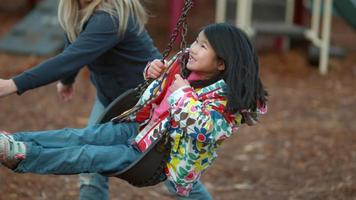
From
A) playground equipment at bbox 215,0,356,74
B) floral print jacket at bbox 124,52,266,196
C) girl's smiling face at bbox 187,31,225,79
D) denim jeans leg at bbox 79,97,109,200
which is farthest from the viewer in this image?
playground equipment at bbox 215,0,356,74

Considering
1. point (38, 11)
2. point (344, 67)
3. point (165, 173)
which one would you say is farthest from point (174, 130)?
point (38, 11)

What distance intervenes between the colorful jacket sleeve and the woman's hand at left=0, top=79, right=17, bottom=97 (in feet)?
2.30

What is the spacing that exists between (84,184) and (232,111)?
126 centimetres

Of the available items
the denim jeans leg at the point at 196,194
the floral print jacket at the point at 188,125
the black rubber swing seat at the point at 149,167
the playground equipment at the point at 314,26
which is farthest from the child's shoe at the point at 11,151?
the playground equipment at the point at 314,26

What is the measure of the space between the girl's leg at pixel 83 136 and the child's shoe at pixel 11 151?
60 mm

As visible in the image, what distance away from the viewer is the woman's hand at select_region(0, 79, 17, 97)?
10.3ft

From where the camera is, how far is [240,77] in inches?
120

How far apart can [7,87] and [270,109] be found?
15.7ft

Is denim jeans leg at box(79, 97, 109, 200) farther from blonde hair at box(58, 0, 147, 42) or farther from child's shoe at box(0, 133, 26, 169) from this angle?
child's shoe at box(0, 133, 26, 169)

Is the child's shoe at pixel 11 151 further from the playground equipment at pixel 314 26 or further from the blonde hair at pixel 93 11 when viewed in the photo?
the playground equipment at pixel 314 26

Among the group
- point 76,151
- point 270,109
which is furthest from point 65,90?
point 270,109

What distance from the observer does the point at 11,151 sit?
2922 mm

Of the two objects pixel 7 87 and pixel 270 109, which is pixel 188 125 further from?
pixel 270 109

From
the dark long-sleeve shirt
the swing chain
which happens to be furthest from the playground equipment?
the swing chain
